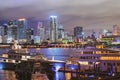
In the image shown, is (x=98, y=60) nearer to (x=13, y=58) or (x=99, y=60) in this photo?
(x=99, y=60)

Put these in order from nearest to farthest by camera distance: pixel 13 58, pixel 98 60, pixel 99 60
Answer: pixel 99 60
pixel 98 60
pixel 13 58

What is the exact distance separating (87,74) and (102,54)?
6.14 m

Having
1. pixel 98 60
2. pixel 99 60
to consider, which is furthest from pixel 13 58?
pixel 99 60

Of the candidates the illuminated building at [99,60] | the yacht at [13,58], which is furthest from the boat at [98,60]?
the yacht at [13,58]

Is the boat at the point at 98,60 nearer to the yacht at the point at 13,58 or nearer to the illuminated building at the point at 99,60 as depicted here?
the illuminated building at the point at 99,60

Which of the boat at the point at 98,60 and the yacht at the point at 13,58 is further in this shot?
the yacht at the point at 13,58

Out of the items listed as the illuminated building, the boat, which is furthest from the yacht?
the illuminated building

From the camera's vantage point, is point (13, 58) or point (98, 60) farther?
point (13, 58)

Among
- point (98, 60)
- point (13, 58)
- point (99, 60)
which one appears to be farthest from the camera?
point (13, 58)

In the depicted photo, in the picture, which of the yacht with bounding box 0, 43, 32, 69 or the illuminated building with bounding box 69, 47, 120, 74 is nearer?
the illuminated building with bounding box 69, 47, 120, 74

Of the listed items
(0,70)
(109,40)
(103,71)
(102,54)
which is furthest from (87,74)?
(109,40)

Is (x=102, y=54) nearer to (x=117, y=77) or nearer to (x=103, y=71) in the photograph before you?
(x=103, y=71)

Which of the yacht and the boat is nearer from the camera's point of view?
the boat

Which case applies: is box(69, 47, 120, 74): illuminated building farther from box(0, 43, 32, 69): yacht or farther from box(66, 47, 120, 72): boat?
box(0, 43, 32, 69): yacht
